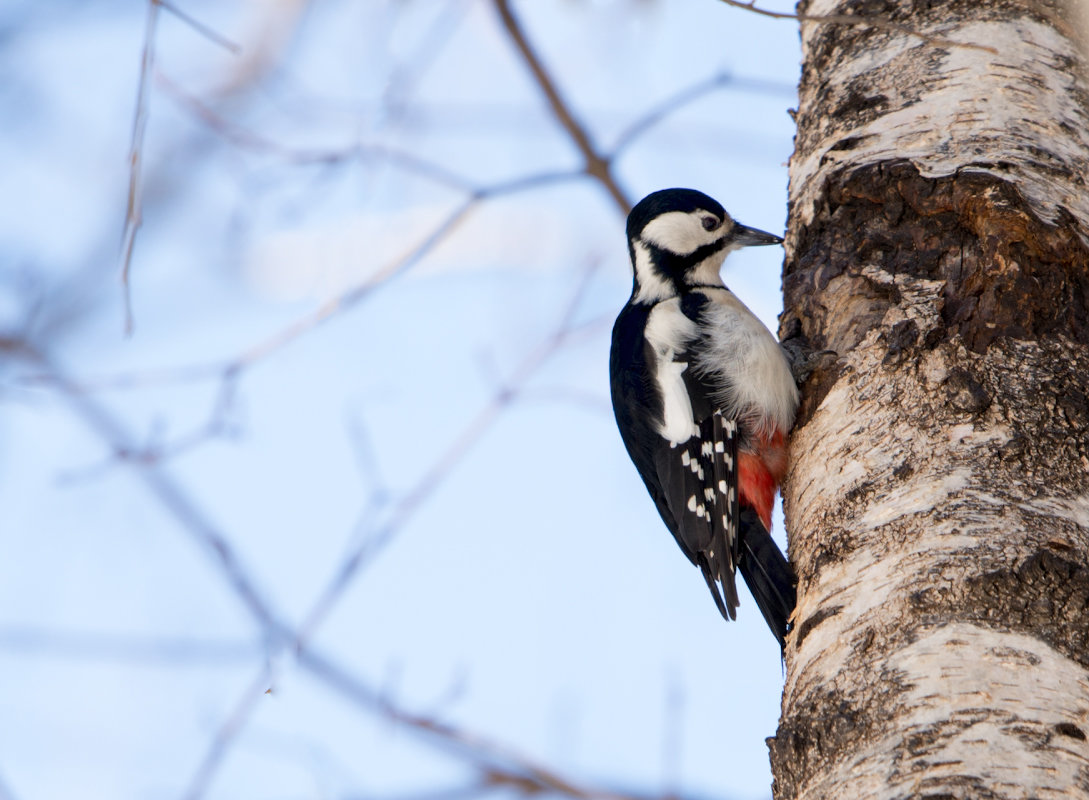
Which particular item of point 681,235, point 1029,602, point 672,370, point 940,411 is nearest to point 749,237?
point 681,235

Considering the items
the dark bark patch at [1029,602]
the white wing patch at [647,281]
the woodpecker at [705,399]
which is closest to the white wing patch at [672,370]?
the woodpecker at [705,399]

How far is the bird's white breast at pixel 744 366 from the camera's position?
8.94 ft

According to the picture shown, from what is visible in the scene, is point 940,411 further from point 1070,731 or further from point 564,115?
point 564,115

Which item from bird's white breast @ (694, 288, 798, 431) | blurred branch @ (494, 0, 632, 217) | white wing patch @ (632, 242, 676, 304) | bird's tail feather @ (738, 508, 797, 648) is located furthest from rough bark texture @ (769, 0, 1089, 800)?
white wing patch @ (632, 242, 676, 304)

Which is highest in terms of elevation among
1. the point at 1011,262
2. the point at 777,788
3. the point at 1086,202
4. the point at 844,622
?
the point at 1086,202

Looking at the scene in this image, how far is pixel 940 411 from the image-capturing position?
2.06 metres

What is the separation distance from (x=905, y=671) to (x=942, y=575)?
7.2 inches

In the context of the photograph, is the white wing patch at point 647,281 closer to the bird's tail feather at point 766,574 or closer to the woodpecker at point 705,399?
the woodpecker at point 705,399

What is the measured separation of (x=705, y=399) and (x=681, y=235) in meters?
0.74

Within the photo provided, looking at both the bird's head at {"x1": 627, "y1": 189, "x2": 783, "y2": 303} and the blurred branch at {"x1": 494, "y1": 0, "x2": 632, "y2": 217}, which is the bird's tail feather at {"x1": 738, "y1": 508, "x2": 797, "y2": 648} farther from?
the blurred branch at {"x1": 494, "y1": 0, "x2": 632, "y2": 217}

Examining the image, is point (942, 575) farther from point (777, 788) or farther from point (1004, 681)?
point (777, 788)

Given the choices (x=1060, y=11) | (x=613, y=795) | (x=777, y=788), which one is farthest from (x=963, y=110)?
(x=613, y=795)

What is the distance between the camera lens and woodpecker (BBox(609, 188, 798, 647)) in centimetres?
287

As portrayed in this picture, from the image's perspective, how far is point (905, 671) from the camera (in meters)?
1.66
